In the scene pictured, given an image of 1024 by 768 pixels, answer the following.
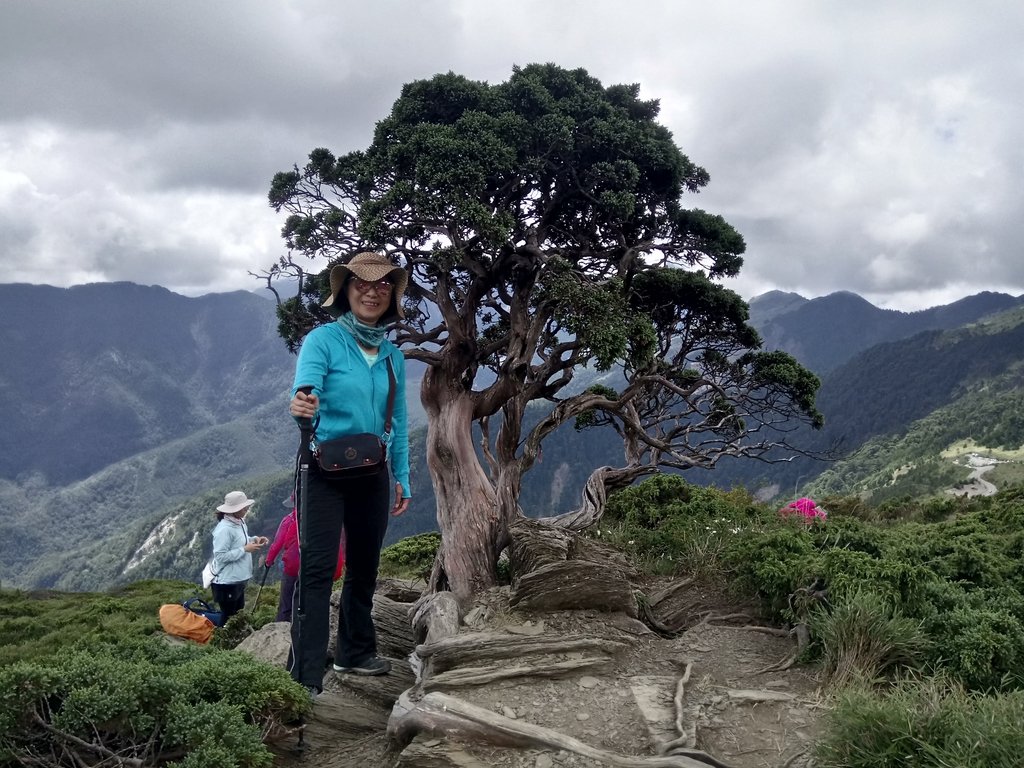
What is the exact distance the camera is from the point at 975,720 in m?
3.67

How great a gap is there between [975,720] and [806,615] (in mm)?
2650

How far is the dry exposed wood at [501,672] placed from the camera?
534 cm

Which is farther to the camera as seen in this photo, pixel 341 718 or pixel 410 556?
pixel 410 556

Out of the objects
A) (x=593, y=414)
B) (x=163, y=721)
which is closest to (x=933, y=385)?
(x=593, y=414)

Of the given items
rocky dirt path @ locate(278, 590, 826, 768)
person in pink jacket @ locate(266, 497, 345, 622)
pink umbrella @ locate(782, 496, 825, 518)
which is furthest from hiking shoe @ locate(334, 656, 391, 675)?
pink umbrella @ locate(782, 496, 825, 518)

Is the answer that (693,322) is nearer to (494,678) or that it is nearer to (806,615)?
(806,615)

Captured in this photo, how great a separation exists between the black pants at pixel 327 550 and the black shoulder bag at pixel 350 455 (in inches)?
6.6

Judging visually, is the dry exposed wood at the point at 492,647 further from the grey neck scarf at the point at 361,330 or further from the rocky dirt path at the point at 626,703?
the grey neck scarf at the point at 361,330

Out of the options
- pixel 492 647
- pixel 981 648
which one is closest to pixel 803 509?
pixel 981 648

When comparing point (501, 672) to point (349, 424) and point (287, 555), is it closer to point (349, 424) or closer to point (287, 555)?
point (349, 424)

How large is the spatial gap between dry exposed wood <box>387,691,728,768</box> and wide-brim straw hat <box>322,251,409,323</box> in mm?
3009

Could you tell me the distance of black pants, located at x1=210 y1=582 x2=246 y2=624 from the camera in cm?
1028

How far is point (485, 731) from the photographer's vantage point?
14.9 feet

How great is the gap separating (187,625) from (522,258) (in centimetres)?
759
